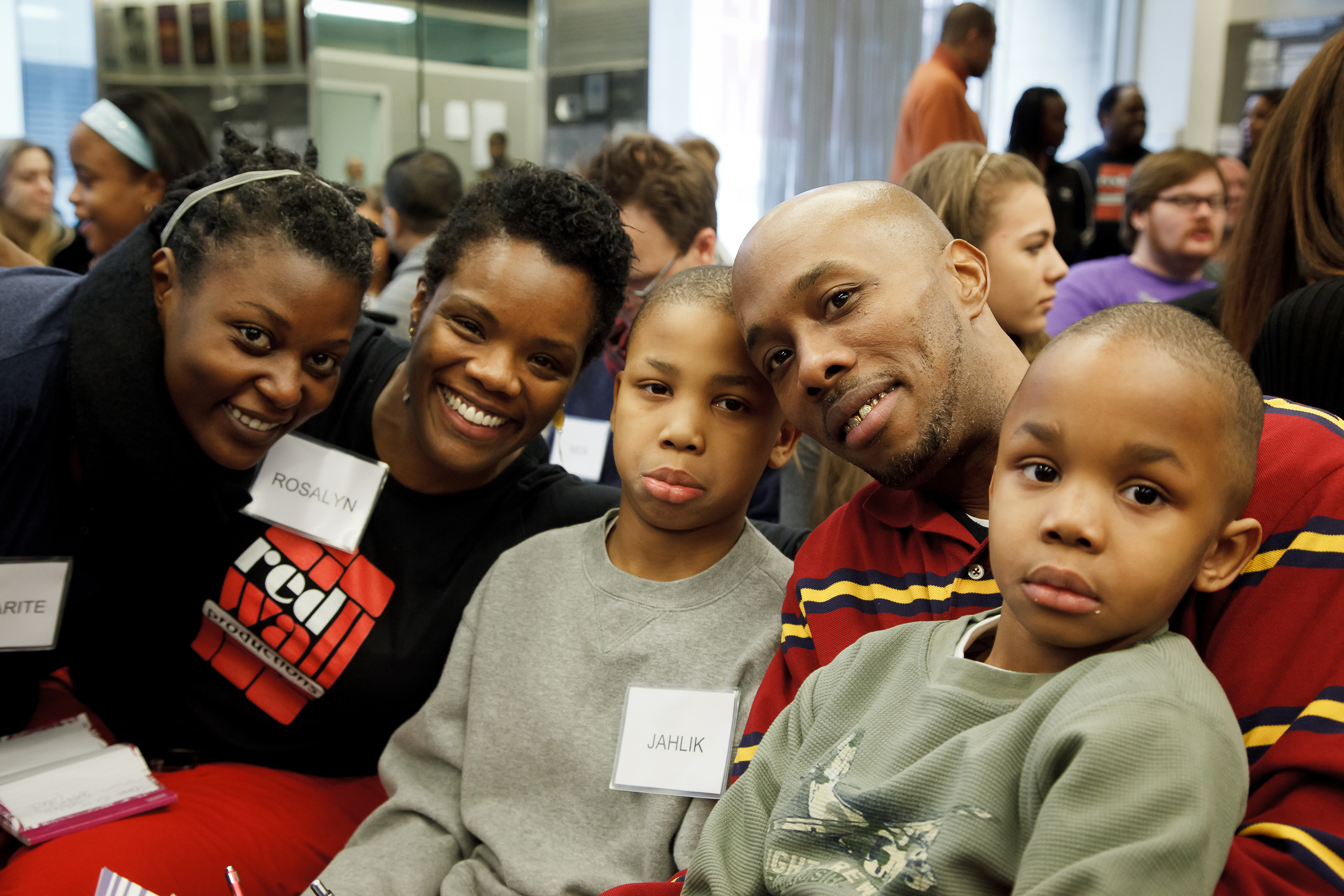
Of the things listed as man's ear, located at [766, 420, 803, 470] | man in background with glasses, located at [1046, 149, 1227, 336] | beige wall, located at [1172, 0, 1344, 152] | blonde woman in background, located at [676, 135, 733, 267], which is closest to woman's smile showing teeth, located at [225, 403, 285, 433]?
man's ear, located at [766, 420, 803, 470]

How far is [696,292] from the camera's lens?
167 centimetres

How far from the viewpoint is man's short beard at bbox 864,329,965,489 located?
54.0 inches

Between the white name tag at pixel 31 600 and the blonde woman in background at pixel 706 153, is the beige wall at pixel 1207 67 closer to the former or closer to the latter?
the blonde woman in background at pixel 706 153

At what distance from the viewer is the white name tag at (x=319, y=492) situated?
1.90 metres

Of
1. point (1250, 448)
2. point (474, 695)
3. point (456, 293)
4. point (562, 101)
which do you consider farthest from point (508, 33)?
point (1250, 448)

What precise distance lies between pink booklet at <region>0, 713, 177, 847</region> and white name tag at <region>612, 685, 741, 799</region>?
80cm

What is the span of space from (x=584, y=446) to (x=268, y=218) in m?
1.57

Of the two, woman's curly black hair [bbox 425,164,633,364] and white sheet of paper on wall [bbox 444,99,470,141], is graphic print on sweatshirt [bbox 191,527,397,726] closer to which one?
woman's curly black hair [bbox 425,164,633,364]

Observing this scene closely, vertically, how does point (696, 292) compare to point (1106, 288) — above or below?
above

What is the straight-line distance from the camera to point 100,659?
1.93 m

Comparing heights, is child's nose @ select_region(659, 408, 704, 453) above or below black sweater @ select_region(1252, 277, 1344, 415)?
below

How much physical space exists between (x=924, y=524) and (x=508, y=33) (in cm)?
602

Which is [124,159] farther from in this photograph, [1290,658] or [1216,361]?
[1290,658]

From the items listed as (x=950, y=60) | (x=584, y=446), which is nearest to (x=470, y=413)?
(x=584, y=446)
